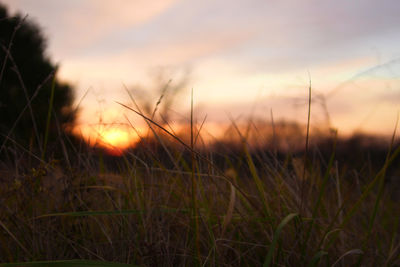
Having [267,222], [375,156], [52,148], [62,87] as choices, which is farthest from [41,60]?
[267,222]

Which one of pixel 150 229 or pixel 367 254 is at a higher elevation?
pixel 150 229

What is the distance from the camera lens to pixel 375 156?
468 centimetres

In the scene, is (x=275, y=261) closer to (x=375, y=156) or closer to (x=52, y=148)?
(x=52, y=148)

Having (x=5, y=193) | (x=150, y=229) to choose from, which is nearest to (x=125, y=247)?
(x=150, y=229)

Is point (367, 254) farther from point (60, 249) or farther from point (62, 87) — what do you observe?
point (62, 87)

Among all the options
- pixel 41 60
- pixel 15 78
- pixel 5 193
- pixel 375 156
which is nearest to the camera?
pixel 5 193

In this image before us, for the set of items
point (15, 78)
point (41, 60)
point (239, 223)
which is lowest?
point (239, 223)

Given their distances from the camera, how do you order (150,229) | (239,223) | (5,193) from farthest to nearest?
(5,193)
(239,223)
(150,229)

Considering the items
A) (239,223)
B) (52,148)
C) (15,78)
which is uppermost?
(15,78)

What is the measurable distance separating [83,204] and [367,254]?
1.03 meters

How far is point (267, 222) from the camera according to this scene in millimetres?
1178

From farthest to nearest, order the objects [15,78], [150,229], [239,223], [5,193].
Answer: [15,78] → [5,193] → [239,223] → [150,229]

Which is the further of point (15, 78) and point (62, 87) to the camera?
point (62, 87)

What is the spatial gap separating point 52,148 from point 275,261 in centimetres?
90
